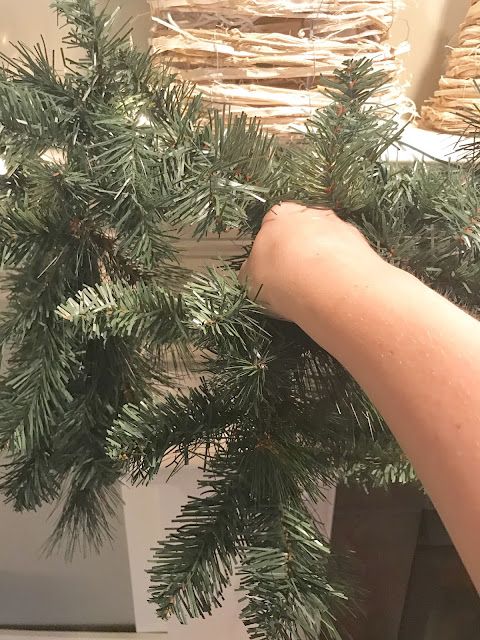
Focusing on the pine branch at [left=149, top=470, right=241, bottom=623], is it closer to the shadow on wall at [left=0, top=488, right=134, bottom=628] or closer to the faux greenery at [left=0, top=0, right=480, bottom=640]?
the faux greenery at [left=0, top=0, right=480, bottom=640]

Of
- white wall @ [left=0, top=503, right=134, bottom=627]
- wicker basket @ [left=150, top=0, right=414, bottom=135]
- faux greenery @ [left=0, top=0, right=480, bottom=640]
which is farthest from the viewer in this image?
white wall @ [left=0, top=503, right=134, bottom=627]

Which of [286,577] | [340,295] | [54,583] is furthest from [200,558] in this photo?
[54,583]

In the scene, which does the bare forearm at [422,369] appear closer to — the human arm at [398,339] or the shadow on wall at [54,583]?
the human arm at [398,339]

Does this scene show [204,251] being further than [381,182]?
Yes

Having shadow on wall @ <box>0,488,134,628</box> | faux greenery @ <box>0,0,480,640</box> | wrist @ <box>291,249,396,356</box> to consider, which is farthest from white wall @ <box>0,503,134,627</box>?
wrist @ <box>291,249,396,356</box>

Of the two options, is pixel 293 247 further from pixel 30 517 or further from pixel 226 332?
pixel 30 517

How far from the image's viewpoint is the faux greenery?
0.30 m

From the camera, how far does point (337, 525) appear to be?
2.78ft

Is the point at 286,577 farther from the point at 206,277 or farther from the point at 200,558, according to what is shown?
the point at 206,277

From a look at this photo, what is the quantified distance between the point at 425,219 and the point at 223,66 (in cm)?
23

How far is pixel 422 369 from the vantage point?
0.70 ft

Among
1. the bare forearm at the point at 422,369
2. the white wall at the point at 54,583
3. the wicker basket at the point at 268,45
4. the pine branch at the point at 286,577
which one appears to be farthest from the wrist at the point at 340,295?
the white wall at the point at 54,583

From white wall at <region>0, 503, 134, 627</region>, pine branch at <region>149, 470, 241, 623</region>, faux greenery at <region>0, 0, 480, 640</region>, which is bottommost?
white wall at <region>0, 503, 134, 627</region>

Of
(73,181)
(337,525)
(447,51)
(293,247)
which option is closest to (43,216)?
(73,181)
